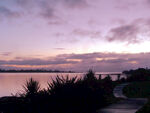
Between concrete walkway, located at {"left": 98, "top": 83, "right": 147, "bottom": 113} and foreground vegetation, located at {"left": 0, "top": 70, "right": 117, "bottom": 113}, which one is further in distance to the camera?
foreground vegetation, located at {"left": 0, "top": 70, "right": 117, "bottom": 113}

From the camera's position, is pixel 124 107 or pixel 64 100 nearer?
pixel 124 107

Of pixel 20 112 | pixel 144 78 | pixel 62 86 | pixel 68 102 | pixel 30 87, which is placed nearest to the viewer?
pixel 68 102

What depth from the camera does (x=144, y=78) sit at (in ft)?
120

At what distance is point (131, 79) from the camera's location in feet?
120

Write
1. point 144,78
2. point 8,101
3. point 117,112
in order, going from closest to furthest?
point 117,112
point 8,101
point 144,78

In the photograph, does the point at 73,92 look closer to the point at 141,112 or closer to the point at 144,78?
the point at 141,112

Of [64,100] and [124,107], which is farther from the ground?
[64,100]

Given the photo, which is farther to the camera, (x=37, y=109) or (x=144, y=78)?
(x=144, y=78)

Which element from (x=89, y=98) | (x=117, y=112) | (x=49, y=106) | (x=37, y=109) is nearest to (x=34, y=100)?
(x=37, y=109)

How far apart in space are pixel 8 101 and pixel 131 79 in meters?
24.2

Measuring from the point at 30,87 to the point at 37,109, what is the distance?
12.1 feet

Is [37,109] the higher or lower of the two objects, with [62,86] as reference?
lower

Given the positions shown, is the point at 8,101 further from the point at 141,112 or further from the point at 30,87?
the point at 141,112

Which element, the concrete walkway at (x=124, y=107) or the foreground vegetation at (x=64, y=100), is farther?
the foreground vegetation at (x=64, y=100)
